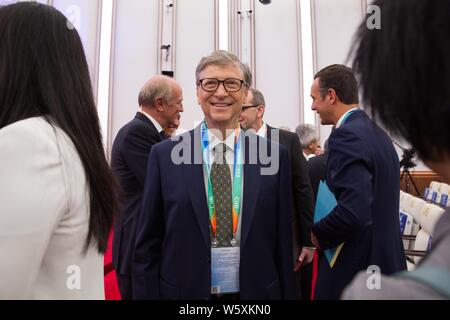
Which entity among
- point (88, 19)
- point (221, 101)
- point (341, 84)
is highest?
point (88, 19)

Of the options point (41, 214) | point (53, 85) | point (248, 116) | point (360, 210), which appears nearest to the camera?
point (41, 214)

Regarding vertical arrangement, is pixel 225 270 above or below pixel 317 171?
below

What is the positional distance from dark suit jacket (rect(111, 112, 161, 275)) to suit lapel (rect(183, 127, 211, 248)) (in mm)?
728

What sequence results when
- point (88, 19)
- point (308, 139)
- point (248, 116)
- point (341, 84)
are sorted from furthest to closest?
point (88, 19) → point (308, 139) → point (248, 116) → point (341, 84)

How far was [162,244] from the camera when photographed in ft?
4.94

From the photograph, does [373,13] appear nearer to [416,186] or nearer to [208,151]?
[208,151]

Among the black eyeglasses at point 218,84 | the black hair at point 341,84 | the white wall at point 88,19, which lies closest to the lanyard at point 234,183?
the black eyeglasses at point 218,84

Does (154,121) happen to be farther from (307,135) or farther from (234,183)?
(307,135)

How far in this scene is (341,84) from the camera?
1.93 meters

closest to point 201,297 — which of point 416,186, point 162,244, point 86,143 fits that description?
Answer: point 162,244

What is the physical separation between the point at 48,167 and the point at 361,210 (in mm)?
1250

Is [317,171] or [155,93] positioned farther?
[317,171]

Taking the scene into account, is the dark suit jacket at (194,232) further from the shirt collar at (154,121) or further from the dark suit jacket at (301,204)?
the shirt collar at (154,121)

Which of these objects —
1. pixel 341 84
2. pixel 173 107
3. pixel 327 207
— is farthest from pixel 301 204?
pixel 173 107
